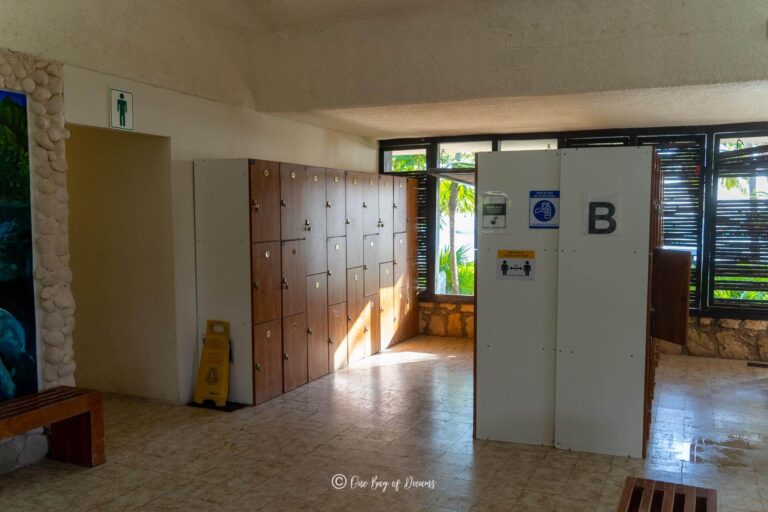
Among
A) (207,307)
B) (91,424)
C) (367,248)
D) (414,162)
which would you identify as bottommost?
(91,424)

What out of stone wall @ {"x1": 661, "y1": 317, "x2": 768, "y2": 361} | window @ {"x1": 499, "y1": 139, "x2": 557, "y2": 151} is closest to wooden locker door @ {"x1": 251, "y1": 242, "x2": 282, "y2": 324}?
window @ {"x1": 499, "y1": 139, "x2": 557, "y2": 151}

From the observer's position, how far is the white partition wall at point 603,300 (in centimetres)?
444

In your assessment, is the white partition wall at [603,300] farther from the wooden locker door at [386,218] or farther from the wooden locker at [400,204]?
the wooden locker at [400,204]

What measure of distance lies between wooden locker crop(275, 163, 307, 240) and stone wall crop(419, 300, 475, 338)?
3.30 metres

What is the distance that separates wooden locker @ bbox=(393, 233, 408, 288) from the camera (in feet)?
28.1

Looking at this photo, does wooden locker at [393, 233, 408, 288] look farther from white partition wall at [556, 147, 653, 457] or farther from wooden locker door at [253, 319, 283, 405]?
white partition wall at [556, 147, 653, 457]

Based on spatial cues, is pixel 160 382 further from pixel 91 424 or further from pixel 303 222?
pixel 303 222

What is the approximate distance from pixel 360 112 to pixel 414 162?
2.85 meters

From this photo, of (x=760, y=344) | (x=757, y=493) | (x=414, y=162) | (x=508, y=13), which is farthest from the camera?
(x=414, y=162)

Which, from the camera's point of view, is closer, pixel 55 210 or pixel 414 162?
pixel 55 210

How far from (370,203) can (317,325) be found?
1.82 m

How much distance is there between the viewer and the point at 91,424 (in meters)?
4.46

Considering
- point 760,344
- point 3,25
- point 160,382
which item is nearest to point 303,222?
point 160,382

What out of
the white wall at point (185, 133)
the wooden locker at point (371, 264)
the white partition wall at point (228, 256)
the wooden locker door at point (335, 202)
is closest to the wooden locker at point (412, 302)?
the wooden locker at point (371, 264)
